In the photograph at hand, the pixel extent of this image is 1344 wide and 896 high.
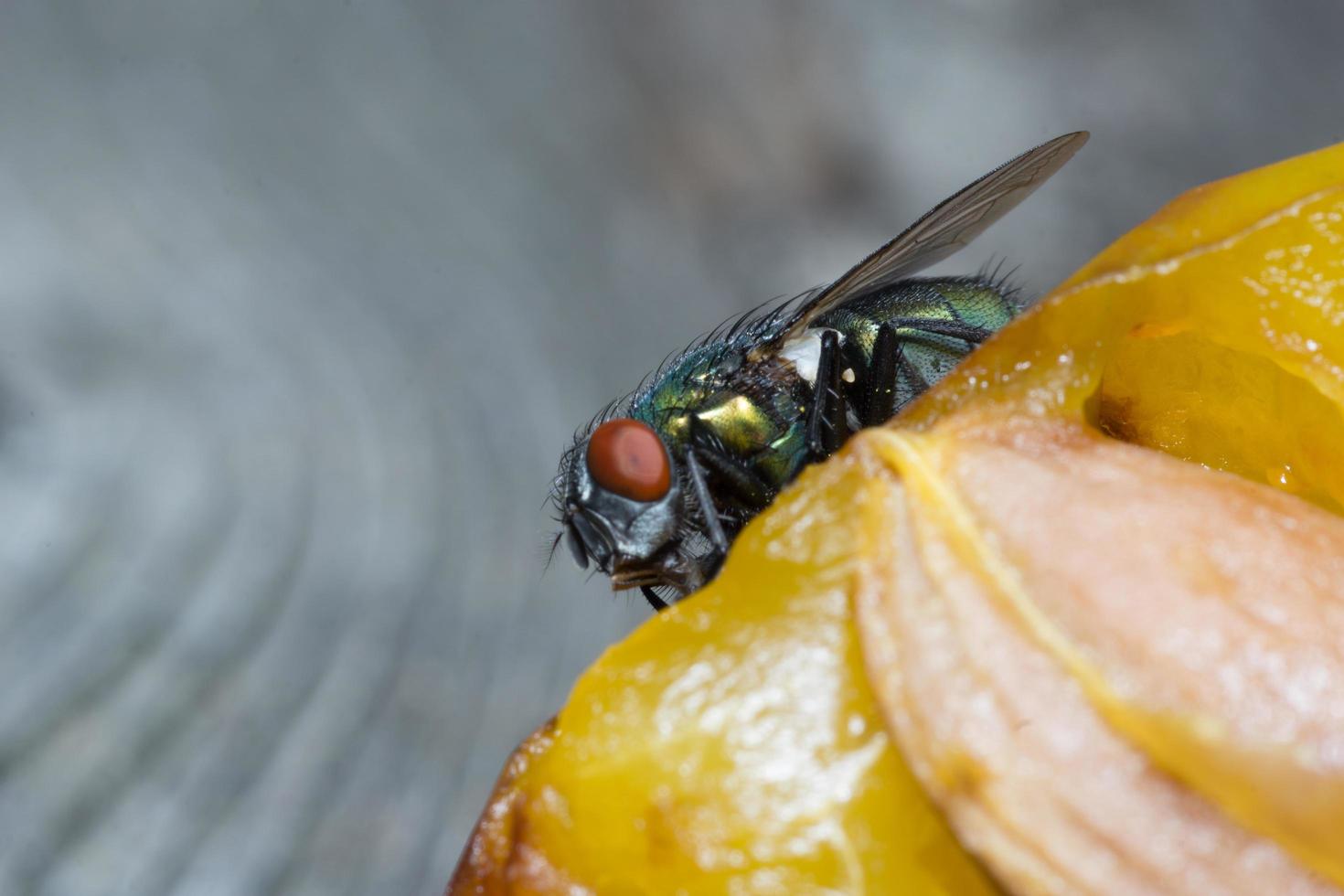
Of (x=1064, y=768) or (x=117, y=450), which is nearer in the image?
(x=1064, y=768)

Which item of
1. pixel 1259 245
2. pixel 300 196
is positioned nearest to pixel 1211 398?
pixel 1259 245

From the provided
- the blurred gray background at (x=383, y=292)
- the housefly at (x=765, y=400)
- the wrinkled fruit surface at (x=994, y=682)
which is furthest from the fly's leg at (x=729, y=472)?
the blurred gray background at (x=383, y=292)

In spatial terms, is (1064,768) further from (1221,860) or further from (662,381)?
(662,381)

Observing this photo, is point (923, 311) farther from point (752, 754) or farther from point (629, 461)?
point (752, 754)

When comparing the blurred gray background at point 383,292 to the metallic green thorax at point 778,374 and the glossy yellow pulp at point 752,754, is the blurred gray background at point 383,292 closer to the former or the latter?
the metallic green thorax at point 778,374

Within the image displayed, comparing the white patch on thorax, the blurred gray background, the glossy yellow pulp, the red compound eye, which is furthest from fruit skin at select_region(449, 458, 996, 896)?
the blurred gray background

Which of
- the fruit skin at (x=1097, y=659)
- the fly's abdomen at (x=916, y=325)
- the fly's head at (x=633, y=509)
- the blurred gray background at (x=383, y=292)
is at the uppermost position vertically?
the blurred gray background at (x=383, y=292)

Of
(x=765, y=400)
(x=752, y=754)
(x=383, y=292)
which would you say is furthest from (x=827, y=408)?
(x=383, y=292)
